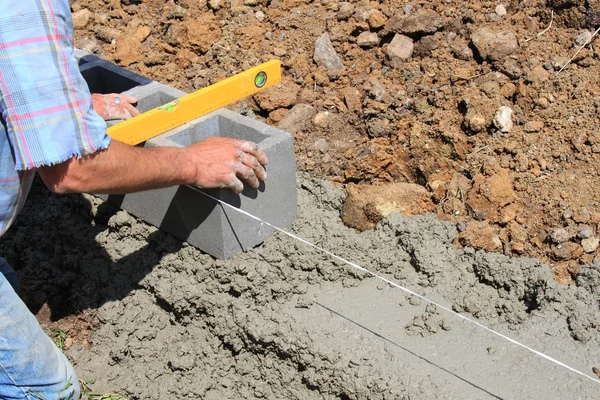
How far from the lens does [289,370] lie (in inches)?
139

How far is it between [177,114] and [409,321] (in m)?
1.58

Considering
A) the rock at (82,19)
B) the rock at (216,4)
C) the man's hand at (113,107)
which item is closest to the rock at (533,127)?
the man's hand at (113,107)

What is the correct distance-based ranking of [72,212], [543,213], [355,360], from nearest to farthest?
[355,360], [543,213], [72,212]

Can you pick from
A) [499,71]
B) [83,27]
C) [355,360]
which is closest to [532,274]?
[355,360]

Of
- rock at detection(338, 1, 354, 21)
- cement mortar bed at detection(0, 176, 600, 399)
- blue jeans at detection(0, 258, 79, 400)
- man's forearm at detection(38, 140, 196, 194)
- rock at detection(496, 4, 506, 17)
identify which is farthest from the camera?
rock at detection(338, 1, 354, 21)

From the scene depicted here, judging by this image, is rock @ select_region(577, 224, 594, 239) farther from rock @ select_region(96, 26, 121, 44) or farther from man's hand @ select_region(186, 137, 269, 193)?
rock @ select_region(96, 26, 121, 44)

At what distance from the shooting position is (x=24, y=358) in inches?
118

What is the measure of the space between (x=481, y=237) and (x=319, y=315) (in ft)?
2.96

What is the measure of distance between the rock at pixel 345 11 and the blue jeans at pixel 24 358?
297 cm

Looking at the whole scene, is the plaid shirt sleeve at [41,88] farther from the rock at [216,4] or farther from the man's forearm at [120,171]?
the rock at [216,4]

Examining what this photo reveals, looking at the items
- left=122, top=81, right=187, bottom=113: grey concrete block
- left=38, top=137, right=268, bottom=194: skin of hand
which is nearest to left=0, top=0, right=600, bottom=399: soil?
left=38, top=137, right=268, bottom=194: skin of hand

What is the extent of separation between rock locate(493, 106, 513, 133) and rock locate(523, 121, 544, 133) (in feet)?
0.29

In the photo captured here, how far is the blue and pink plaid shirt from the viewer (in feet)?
8.16

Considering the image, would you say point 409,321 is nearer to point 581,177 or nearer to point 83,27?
point 581,177
